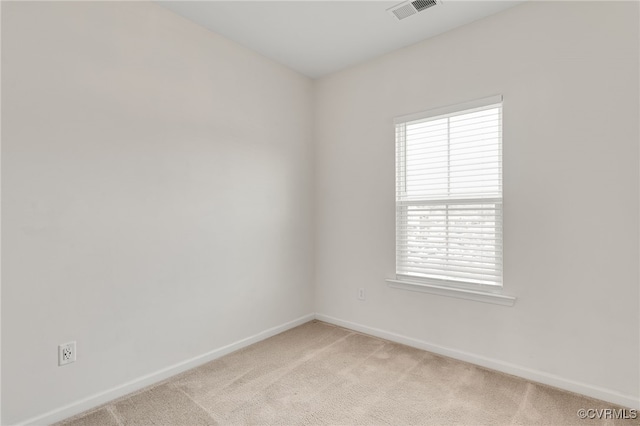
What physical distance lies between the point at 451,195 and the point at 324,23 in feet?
5.77

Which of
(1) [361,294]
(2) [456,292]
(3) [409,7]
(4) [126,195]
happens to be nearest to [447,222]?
(2) [456,292]

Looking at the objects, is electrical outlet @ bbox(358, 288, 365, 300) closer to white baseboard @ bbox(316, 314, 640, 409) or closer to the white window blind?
white baseboard @ bbox(316, 314, 640, 409)

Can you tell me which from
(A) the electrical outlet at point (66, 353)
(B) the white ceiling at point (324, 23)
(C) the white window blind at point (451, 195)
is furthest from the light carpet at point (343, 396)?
(B) the white ceiling at point (324, 23)

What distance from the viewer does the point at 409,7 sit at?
245 cm

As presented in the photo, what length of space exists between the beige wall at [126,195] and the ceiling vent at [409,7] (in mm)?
1316

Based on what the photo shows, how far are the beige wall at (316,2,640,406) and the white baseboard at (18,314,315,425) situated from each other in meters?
1.36

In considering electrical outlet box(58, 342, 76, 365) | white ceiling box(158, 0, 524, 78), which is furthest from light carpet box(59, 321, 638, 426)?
white ceiling box(158, 0, 524, 78)

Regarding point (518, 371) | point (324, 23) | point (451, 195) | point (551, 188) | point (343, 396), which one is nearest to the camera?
point (343, 396)

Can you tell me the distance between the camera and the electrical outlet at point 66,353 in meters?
1.95

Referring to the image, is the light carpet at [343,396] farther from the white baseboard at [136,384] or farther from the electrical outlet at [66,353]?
the electrical outlet at [66,353]

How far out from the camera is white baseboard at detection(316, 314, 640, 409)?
2.07 meters

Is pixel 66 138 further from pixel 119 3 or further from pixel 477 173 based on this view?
pixel 477 173

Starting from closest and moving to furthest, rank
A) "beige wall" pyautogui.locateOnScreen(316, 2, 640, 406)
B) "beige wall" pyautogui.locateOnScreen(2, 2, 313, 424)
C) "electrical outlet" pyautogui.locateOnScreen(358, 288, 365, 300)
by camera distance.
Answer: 1. "beige wall" pyautogui.locateOnScreen(2, 2, 313, 424)
2. "beige wall" pyautogui.locateOnScreen(316, 2, 640, 406)
3. "electrical outlet" pyautogui.locateOnScreen(358, 288, 365, 300)

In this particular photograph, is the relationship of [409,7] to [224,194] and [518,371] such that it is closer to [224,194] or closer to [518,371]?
[224,194]
